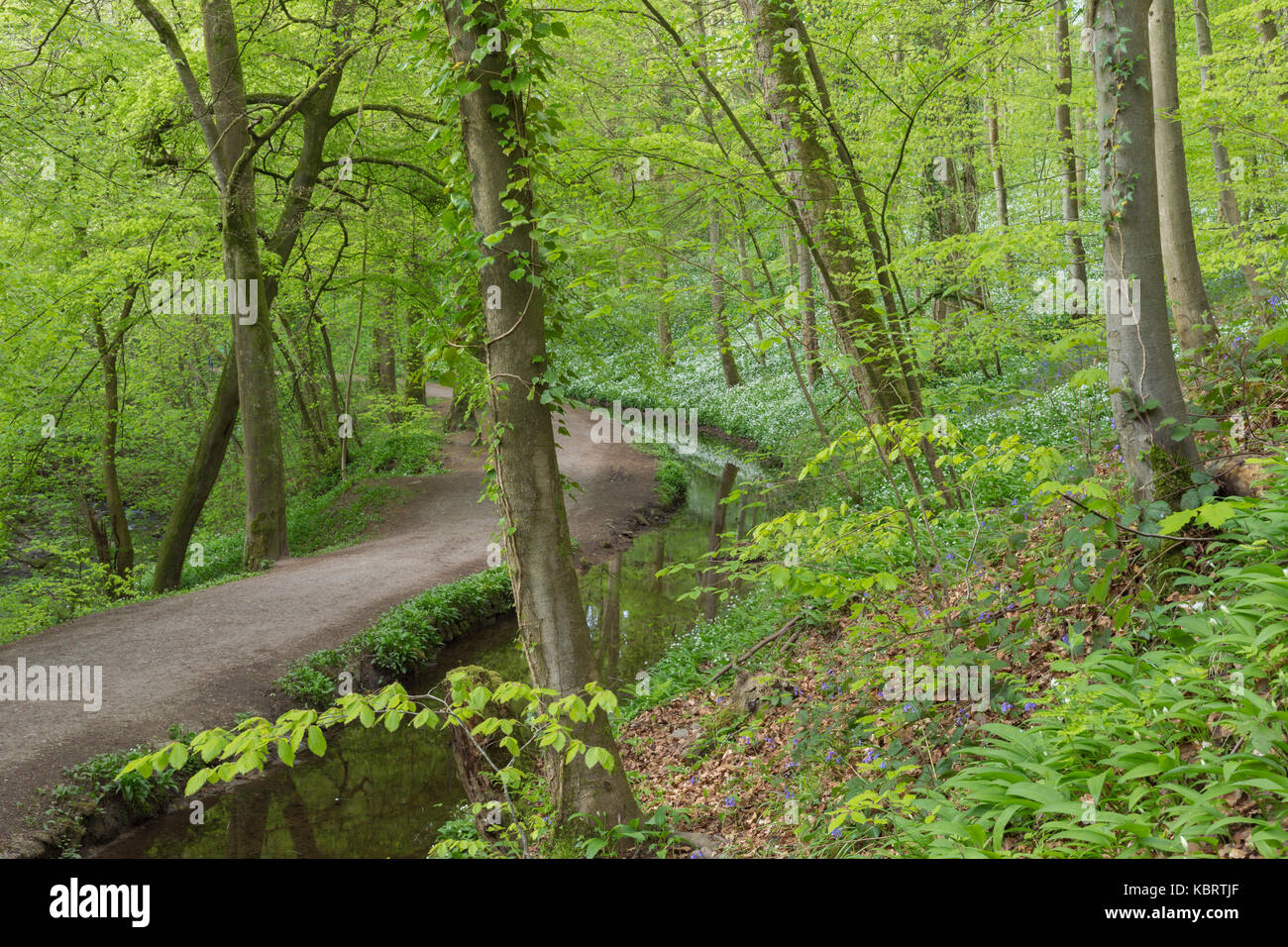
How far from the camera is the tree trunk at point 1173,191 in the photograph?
21.7ft

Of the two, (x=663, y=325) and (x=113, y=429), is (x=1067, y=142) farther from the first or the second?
(x=113, y=429)

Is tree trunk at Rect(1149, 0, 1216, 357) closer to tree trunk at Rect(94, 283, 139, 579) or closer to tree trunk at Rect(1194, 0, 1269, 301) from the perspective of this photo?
tree trunk at Rect(1194, 0, 1269, 301)

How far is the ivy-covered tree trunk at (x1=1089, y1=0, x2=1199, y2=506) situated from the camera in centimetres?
396

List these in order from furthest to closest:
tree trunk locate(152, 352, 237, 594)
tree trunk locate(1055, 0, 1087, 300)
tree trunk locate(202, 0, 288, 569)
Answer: tree trunk locate(152, 352, 237, 594) < tree trunk locate(202, 0, 288, 569) < tree trunk locate(1055, 0, 1087, 300)

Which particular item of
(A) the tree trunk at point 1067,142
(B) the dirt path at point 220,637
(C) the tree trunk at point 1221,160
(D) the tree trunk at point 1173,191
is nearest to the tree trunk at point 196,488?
(B) the dirt path at point 220,637

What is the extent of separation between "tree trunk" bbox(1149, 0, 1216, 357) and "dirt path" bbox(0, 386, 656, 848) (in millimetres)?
5440

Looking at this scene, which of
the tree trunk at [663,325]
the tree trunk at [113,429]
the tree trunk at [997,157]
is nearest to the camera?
the tree trunk at [663,325]

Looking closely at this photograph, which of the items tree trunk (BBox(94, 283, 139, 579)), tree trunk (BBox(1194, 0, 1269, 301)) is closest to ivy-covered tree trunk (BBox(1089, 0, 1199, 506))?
tree trunk (BBox(1194, 0, 1269, 301))

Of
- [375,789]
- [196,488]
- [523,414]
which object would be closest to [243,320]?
[196,488]

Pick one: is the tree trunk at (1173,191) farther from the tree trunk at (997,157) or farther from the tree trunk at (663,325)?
the tree trunk at (997,157)

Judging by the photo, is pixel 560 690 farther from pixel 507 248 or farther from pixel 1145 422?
pixel 1145 422

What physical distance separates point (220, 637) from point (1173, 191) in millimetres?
10446

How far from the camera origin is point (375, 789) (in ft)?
23.2

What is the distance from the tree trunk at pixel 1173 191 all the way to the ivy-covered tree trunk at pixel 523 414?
5441 mm
